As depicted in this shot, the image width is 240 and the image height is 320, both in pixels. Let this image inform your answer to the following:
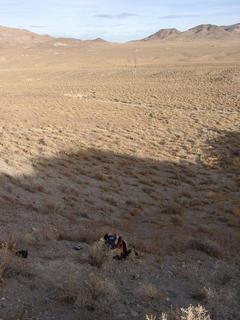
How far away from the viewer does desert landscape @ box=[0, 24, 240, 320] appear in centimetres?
691

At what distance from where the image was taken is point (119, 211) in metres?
14.4

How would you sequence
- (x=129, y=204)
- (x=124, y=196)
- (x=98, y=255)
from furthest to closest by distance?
(x=124, y=196) → (x=129, y=204) → (x=98, y=255)

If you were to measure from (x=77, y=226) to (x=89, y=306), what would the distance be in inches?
181

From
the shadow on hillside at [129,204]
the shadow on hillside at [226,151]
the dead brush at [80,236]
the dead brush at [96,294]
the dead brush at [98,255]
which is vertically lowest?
the shadow on hillside at [226,151]

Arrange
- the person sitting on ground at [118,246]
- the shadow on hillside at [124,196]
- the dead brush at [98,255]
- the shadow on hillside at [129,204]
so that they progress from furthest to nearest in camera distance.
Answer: the shadow on hillside at [124,196] < the shadow on hillside at [129,204] < the person sitting on ground at [118,246] < the dead brush at [98,255]

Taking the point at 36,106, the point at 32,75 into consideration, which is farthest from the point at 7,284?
the point at 32,75

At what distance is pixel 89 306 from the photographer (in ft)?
21.6

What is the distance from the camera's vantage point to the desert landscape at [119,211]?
6906 millimetres

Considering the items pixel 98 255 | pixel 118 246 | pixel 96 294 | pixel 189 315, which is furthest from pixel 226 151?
pixel 189 315

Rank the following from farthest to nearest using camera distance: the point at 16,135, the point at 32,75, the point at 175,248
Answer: the point at 32,75 < the point at 16,135 < the point at 175,248

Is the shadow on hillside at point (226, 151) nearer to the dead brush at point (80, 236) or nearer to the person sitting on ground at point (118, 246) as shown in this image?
the dead brush at point (80, 236)

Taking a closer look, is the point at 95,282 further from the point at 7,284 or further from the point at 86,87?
the point at 86,87

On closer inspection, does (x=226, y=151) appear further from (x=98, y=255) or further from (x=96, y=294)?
(x=96, y=294)

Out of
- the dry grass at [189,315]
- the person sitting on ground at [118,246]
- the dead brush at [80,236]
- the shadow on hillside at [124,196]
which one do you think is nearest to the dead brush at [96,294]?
the dry grass at [189,315]
